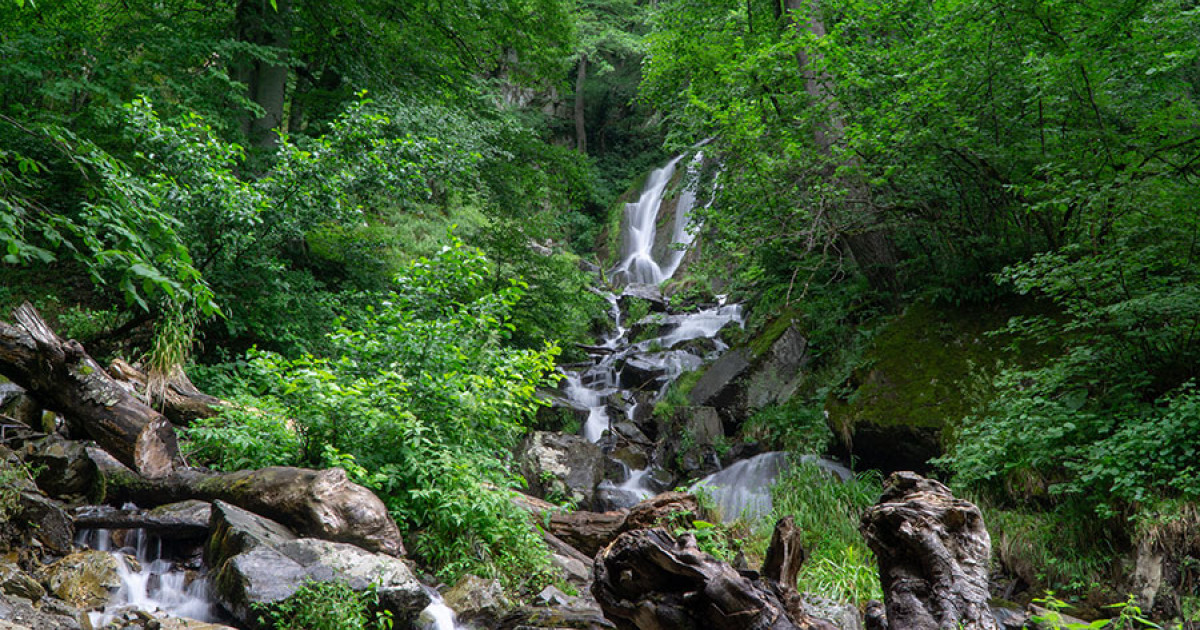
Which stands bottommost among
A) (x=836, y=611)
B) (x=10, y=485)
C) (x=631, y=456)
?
(x=631, y=456)

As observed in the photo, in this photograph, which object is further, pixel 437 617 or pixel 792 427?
pixel 792 427

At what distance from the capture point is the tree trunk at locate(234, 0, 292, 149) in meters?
9.60

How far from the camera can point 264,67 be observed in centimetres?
1012

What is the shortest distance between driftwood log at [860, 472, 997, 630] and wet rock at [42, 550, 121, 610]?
461 cm

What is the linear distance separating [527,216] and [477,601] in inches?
330

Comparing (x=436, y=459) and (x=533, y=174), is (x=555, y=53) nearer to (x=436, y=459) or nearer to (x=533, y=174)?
(x=533, y=174)

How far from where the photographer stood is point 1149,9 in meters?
5.85

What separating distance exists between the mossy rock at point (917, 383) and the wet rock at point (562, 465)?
140 inches

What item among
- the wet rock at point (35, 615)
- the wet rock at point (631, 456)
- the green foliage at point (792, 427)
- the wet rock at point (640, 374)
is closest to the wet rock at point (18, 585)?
the wet rock at point (35, 615)

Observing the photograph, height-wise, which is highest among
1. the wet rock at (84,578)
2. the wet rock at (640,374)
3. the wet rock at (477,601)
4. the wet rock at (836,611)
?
the wet rock at (84,578)

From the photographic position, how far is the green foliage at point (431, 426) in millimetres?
5156

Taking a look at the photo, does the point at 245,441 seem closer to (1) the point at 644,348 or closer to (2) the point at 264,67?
(2) the point at 264,67

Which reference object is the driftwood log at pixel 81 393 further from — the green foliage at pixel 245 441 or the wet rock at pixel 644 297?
the wet rock at pixel 644 297

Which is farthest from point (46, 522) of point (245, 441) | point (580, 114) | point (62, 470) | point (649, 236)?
point (580, 114)
